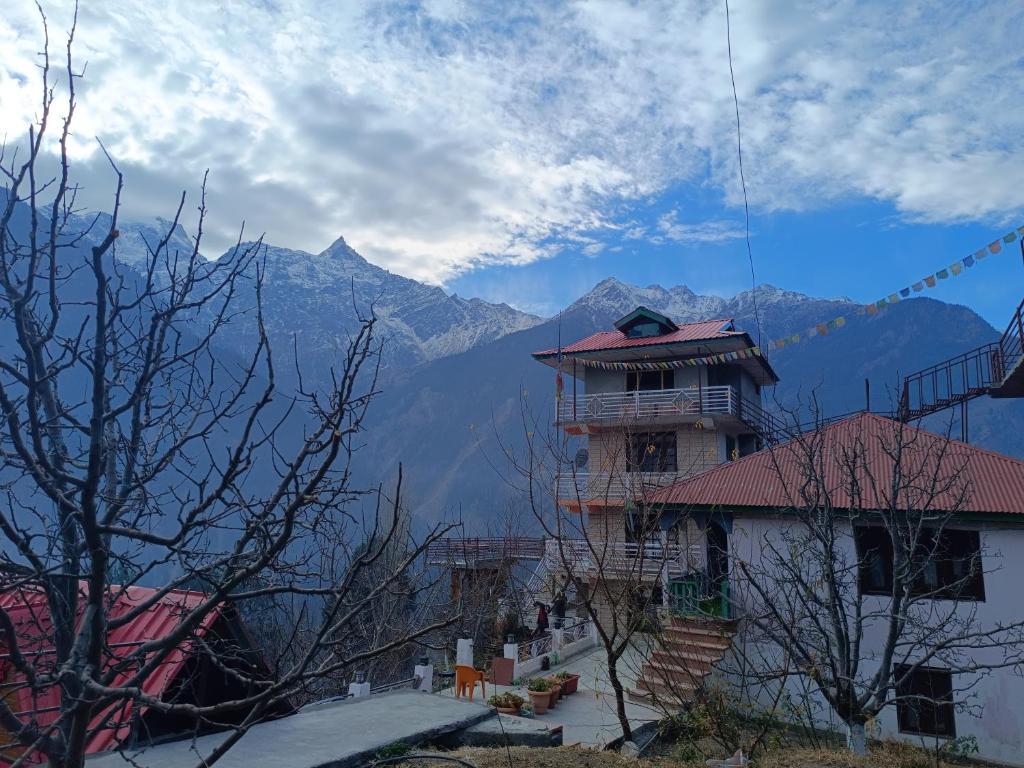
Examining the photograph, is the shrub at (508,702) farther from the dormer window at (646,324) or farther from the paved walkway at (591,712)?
the dormer window at (646,324)

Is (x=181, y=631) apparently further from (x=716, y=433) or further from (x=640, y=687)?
(x=716, y=433)

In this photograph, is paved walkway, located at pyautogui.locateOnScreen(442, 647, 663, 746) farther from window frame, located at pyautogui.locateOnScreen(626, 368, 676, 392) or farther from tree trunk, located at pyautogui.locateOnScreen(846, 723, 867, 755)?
window frame, located at pyautogui.locateOnScreen(626, 368, 676, 392)

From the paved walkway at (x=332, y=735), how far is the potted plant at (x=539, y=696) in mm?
3987

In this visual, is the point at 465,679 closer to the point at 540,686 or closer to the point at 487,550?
the point at 540,686

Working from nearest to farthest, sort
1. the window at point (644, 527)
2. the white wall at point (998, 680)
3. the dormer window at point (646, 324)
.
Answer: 1. the window at point (644, 527)
2. the white wall at point (998, 680)
3. the dormer window at point (646, 324)

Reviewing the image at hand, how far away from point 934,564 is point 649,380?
12.3m

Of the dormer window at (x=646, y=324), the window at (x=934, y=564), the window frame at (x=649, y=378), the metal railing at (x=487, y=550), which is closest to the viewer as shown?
the window at (x=934, y=564)

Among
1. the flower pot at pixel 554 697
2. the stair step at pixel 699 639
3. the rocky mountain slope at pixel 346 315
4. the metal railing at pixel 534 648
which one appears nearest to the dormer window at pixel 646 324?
the metal railing at pixel 534 648

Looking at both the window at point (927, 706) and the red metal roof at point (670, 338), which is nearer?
the window at point (927, 706)

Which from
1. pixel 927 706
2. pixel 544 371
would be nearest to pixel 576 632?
pixel 927 706

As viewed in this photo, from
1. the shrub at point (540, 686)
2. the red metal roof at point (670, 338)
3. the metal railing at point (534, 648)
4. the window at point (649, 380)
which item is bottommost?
the metal railing at point (534, 648)

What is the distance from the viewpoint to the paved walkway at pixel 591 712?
11.3 m

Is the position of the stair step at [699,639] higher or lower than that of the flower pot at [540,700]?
higher

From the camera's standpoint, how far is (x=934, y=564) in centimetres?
1299
